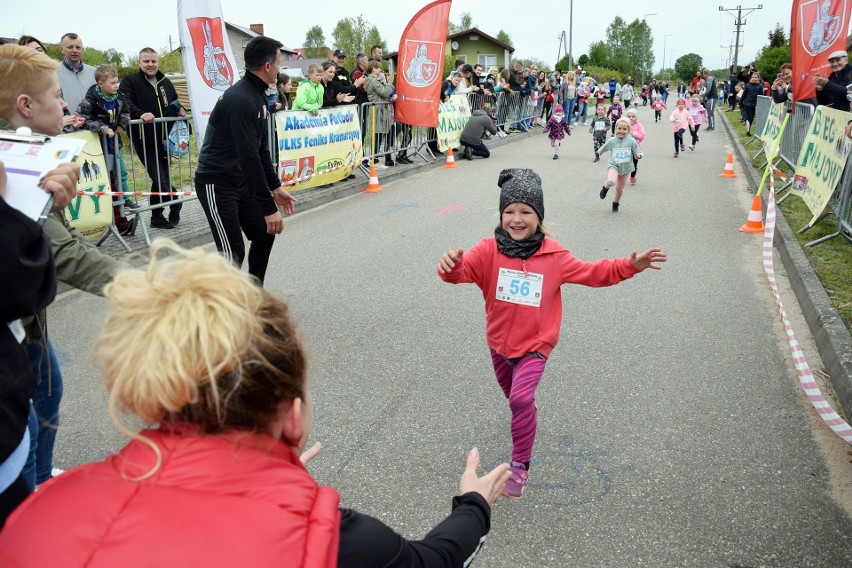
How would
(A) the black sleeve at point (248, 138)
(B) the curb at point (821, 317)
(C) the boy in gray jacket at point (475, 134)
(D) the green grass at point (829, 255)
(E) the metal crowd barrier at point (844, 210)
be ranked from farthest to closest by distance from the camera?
(C) the boy in gray jacket at point (475, 134) → (E) the metal crowd barrier at point (844, 210) → (D) the green grass at point (829, 255) → (A) the black sleeve at point (248, 138) → (B) the curb at point (821, 317)

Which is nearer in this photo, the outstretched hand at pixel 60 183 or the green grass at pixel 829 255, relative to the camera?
the outstretched hand at pixel 60 183

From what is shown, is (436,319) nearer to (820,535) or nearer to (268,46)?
(268,46)

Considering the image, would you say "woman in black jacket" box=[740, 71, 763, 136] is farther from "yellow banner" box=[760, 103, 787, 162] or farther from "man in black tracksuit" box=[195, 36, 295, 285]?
"man in black tracksuit" box=[195, 36, 295, 285]

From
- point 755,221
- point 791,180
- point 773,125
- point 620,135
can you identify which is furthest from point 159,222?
point 773,125

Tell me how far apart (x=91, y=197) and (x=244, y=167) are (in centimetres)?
293

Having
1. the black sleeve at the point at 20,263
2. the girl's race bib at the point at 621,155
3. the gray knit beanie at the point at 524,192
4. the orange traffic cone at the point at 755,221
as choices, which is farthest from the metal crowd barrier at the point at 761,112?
the black sleeve at the point at 20,263

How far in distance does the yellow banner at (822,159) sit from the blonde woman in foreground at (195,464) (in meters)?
8.22

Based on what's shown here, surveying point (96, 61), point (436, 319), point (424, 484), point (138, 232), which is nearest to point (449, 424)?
point (424, 484)

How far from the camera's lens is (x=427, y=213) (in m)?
10.1

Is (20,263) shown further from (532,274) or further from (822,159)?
(822,159)

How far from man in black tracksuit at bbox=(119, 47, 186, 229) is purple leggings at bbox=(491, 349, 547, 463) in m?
6.34

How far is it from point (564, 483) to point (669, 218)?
7298mm

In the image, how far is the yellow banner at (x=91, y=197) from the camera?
22.4 ft

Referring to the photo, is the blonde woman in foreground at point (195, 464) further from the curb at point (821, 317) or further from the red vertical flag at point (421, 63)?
the red vertical flag at point (421, 63)
